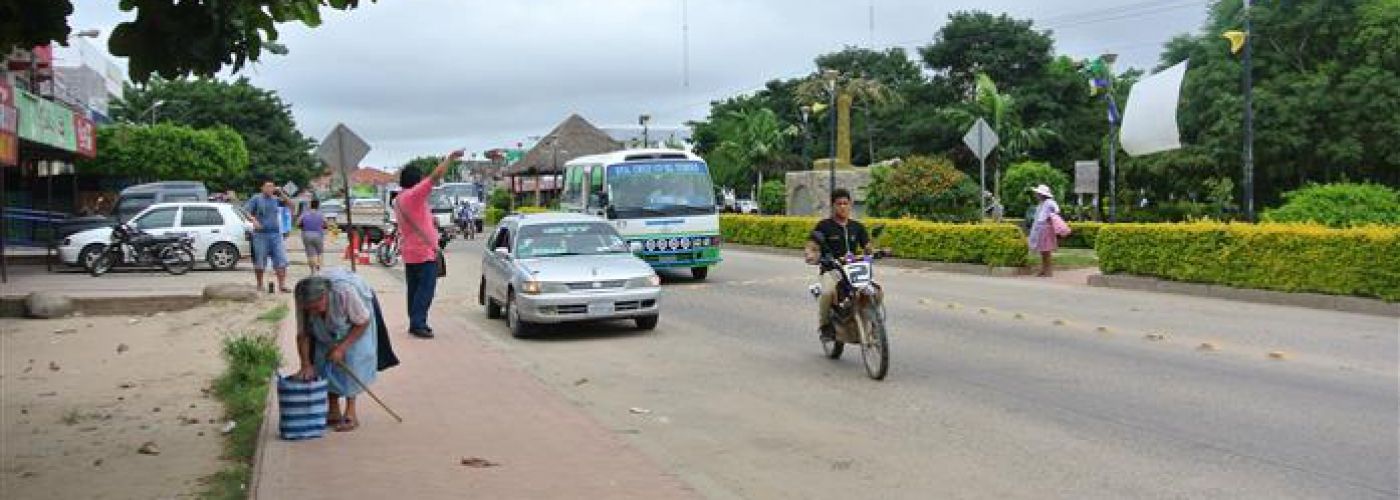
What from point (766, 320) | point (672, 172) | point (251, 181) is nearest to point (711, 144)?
point (251, 181)

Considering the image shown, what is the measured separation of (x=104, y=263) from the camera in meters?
23.1

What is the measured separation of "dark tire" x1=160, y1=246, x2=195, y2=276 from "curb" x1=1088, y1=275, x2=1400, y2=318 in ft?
55.6

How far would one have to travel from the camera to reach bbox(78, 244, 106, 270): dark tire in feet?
76.3

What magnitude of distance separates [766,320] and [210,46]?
9.59 meters

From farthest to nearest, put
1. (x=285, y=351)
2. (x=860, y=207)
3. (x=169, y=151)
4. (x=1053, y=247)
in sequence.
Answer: (x=169, y=151) → (x=860, y=207) → (x=1053, y=247) → (x=285, y=351)

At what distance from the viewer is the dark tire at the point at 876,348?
9672 millimetres

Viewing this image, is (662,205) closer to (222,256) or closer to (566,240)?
(566,240)

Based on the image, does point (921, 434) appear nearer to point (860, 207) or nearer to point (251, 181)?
point (860, 207)

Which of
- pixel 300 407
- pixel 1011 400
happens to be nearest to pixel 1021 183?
pixel 1011 400

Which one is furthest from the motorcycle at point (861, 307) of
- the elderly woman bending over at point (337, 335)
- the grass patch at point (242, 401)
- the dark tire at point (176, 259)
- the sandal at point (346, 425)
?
the dark tire at point (176, 259)

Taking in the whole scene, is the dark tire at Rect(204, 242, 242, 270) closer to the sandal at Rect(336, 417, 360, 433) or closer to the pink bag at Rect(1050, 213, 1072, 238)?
the pink bag at Rect(1050, 213, 1072, 238)

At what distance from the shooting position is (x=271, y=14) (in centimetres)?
626

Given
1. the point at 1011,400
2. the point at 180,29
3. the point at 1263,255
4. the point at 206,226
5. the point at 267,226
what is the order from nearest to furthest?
the point at 180,29, the point at 1011,400, the point at 1263,255, the point at 267,226, the point at 206,226

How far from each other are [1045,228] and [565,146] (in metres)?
55.8
